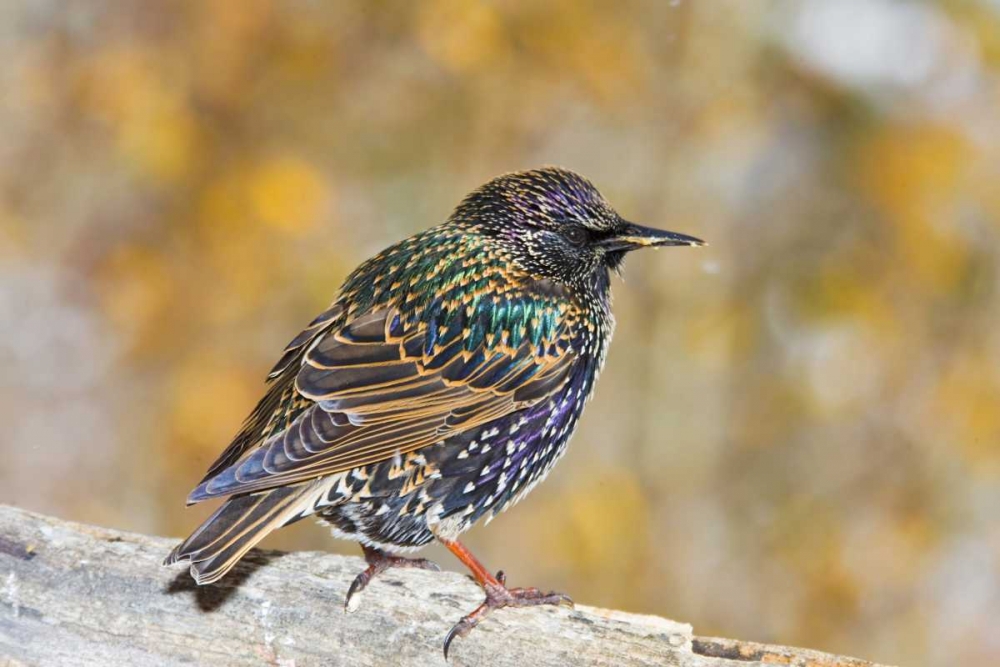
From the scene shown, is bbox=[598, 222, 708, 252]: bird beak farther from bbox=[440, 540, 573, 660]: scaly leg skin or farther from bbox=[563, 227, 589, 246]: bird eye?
bbox=[440, 540, 573, 660]: scaly leg skin

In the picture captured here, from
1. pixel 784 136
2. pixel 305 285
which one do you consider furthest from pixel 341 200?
pixel 784 136

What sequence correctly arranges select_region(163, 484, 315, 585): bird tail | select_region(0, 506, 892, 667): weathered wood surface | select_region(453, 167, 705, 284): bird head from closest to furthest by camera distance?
select_region(163, 484, 315, 585): bird tail → select_region(0, 506, 892, 667): weathered wood surface → select_region(453, 167, 705, 284): bird head

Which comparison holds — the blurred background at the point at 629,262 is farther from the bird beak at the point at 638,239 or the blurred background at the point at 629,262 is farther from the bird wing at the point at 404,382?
the bird wing at the point at 404,382

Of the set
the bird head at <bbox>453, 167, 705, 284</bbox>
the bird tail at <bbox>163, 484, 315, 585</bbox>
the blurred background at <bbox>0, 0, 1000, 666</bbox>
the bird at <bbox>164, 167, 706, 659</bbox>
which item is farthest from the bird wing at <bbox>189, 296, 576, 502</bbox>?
the blurred background at <bbox>0, 0, 1000, 666</bbox>

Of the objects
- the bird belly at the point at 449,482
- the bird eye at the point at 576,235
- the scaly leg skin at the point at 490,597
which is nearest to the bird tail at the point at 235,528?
the bird belly at the point at 449,482

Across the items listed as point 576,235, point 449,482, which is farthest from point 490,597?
point 576,235

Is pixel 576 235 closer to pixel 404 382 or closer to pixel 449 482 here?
pixel 404 382

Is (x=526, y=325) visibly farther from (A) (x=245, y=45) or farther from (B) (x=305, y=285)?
(A) (x=245, y=45)

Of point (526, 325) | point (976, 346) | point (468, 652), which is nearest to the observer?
point (468, 652)
